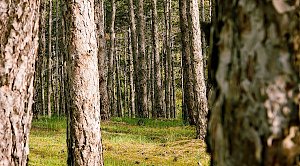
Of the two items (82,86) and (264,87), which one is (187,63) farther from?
(264,87)

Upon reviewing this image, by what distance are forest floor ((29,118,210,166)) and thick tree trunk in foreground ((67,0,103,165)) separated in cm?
160

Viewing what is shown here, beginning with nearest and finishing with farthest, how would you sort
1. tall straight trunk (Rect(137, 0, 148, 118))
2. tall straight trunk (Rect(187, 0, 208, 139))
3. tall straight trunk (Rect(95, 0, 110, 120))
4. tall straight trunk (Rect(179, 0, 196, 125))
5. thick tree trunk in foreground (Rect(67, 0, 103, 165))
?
thick tree trunk in foreground (Rect(67, 0, 103, 165)) < tall straight trunk (Rect(187, 0, 208, 139)) < tall straight trunk (Rect(179, 0, 196, 125)) < tall straight trunk (Rect(95, 0, 110, 120)) < tall straight trunk (Rect(137, 0, 148, 118))

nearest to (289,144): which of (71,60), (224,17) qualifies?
(224,17)

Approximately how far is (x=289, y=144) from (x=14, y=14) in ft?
7.90

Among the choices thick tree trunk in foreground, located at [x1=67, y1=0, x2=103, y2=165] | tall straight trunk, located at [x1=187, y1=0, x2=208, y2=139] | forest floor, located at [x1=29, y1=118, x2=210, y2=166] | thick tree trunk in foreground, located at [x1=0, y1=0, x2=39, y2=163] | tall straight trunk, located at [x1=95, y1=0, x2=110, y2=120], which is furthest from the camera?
tall straight trunk, located at [x1=95, y1=0, x2=110, y2=120]

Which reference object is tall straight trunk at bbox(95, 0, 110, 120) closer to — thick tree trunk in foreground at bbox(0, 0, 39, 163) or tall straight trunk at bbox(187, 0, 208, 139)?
tall straight trunk at bbox(187, 0, 208, 139)

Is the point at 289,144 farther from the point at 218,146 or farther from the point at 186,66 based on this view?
the point at 186,66

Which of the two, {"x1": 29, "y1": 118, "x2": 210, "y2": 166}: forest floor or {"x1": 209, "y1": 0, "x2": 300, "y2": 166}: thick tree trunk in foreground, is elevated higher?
{"x1": 209, "y1": 0, "x2": 300, "y2": 166}: thick tree trunk in foreground

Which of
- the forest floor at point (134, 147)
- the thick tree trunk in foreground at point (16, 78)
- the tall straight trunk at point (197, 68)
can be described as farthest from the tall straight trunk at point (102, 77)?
A: the thick tree trunk in foreground at point (16, 78)

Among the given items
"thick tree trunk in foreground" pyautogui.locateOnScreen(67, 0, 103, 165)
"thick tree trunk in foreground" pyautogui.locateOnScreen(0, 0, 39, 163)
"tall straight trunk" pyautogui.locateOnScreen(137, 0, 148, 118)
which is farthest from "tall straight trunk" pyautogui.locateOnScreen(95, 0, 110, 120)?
"thick tree trunk in foreground" pyautogui.locateOnScreen(0, 0, 39, 163)

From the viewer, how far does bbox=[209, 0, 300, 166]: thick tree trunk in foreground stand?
143cm

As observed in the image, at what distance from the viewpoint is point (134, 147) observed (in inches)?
489

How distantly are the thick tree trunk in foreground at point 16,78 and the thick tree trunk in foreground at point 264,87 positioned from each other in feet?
7.13

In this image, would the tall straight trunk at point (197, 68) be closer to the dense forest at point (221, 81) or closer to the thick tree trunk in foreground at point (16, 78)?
the dense forest at point (221, 81)
